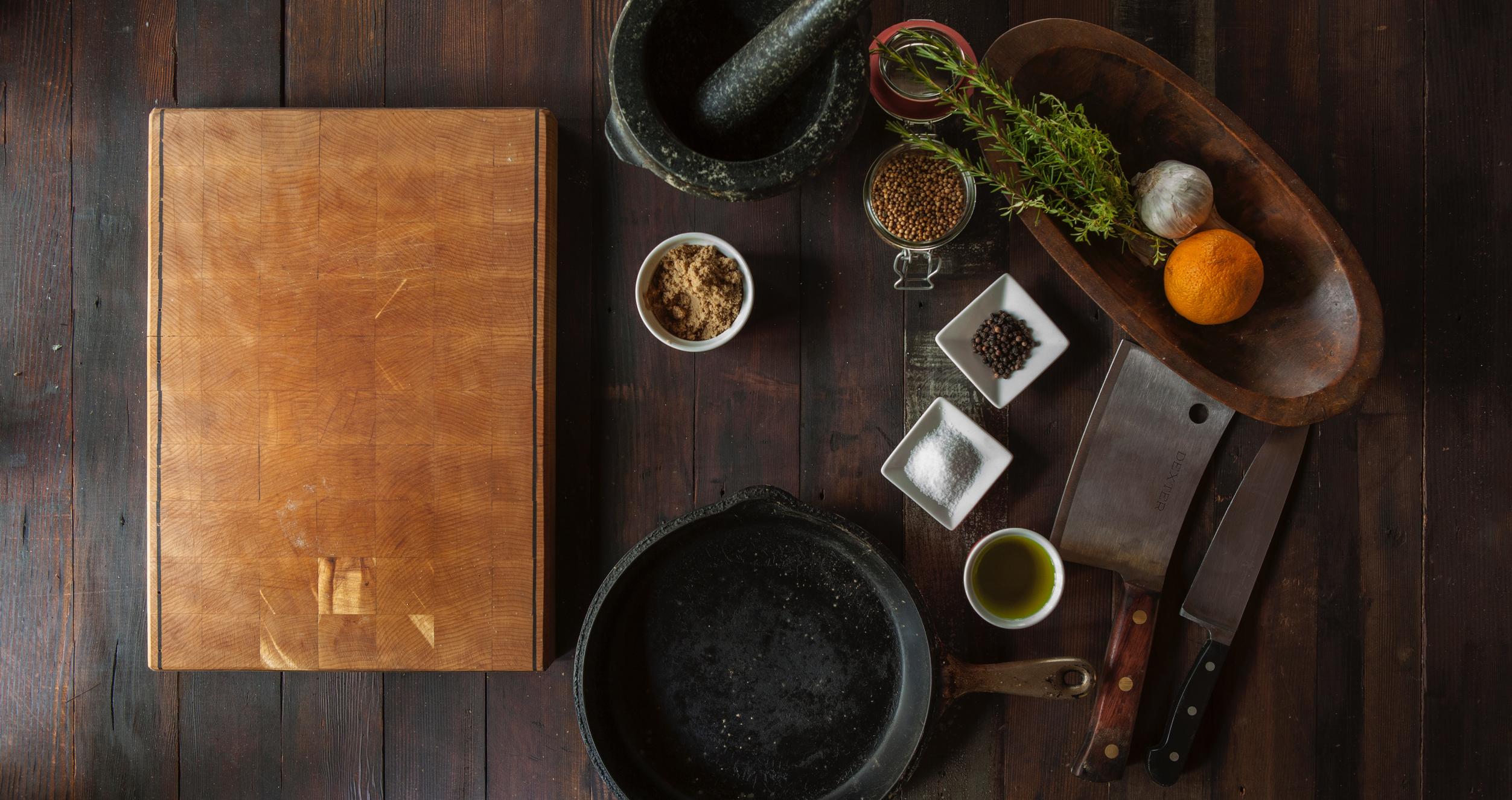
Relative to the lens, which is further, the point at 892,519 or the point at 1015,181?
the point at 892,519

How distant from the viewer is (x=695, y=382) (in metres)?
1.14

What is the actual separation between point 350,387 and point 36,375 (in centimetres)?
50

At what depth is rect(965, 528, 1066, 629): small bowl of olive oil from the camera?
1073 mm

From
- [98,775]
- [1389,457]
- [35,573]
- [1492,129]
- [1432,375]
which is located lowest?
[98,775]

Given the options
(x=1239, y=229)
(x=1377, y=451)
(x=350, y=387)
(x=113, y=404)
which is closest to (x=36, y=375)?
(x=113, y=404)

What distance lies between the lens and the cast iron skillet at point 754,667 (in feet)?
3.62

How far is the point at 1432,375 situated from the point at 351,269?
61.6 inches

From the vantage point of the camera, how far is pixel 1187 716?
3.63ft

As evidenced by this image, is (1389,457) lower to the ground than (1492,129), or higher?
lower

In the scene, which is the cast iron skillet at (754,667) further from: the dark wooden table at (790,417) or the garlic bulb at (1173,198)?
the garlic bulb at (1173,198)

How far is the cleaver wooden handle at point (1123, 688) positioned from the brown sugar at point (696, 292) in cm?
68

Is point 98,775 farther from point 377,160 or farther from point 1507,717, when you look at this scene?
point 1507,717

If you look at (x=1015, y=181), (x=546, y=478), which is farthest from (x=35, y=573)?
(x=1015, y=181)

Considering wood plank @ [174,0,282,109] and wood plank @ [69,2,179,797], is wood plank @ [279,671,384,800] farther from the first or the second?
wood plank @ [174,0,282,109]
